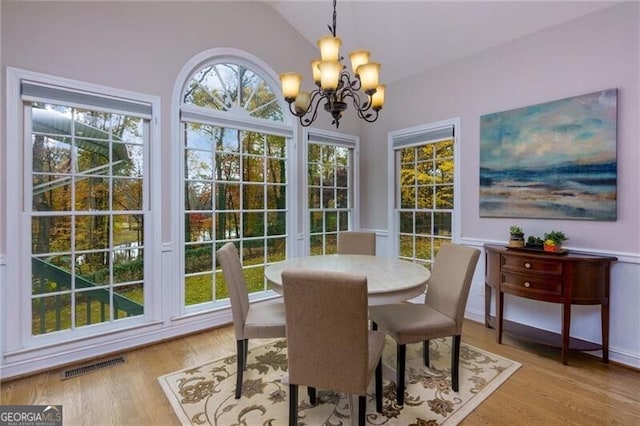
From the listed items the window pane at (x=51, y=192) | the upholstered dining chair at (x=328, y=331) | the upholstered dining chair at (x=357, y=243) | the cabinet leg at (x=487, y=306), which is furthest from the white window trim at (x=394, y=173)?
the window pane at (x=51, y=192)

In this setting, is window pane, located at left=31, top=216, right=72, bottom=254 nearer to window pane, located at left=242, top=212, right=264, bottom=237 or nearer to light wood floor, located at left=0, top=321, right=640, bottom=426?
light wood floor, located at left=0, top=321, right=640, bottom=426

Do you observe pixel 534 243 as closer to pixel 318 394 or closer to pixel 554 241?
pixel 554 241

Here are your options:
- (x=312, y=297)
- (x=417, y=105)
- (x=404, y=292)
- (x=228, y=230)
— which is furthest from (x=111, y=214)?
(x=417, y=105)

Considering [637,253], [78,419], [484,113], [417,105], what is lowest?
[78,419]

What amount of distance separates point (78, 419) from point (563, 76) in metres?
4.44

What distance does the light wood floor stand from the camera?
1841 millimetres

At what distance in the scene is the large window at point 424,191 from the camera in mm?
3650

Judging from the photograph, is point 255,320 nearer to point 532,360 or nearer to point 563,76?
point 532,360

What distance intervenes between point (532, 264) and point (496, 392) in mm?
1075

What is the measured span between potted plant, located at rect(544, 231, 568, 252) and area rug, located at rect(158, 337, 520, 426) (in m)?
0.99

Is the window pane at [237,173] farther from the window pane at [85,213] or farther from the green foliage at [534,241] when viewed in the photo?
the green foliage at [534,241]

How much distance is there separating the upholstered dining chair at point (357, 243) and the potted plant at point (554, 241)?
1.48 metres

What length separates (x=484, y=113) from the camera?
327 cm

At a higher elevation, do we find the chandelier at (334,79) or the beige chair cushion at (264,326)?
the chandelier at (334,79)
